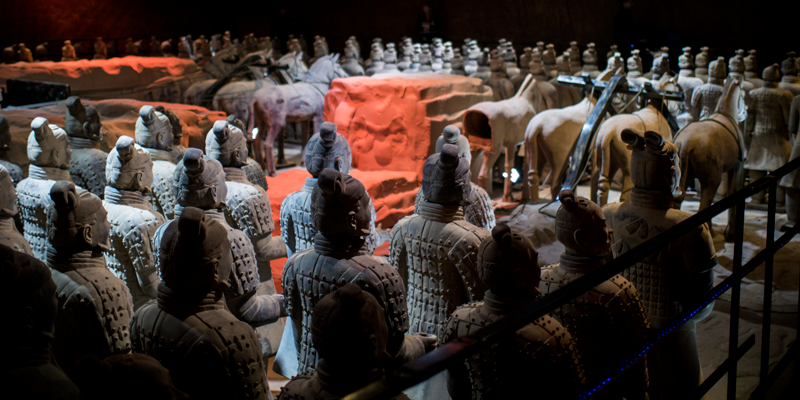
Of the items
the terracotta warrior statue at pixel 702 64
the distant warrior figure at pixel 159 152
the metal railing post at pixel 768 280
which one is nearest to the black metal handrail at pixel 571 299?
the metal railing post at pixel 768 280

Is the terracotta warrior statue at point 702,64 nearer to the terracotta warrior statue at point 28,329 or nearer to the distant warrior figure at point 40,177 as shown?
the distant warrior figure at point 40,177

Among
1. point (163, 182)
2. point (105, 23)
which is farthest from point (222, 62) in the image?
point (163, 182)

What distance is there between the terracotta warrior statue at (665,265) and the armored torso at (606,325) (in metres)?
0.60

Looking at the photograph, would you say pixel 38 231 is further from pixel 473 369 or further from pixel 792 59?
pixel 792 59

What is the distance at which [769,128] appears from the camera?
6.04 m

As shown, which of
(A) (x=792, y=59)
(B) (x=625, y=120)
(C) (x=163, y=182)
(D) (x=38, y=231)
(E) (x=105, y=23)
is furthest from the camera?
(E) (x=105, y=23)

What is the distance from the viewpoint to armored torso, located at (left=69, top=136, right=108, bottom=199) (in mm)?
3748

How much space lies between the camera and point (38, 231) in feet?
10.4

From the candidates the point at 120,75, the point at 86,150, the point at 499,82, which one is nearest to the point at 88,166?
the point at 86,150

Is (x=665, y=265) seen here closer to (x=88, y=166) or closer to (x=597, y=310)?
(x=597, y=310)

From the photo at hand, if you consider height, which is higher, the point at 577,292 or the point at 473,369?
the point at 577,292

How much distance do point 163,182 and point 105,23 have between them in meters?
12.9

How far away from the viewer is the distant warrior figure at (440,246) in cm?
263

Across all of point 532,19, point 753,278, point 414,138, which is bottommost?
point 753,278
